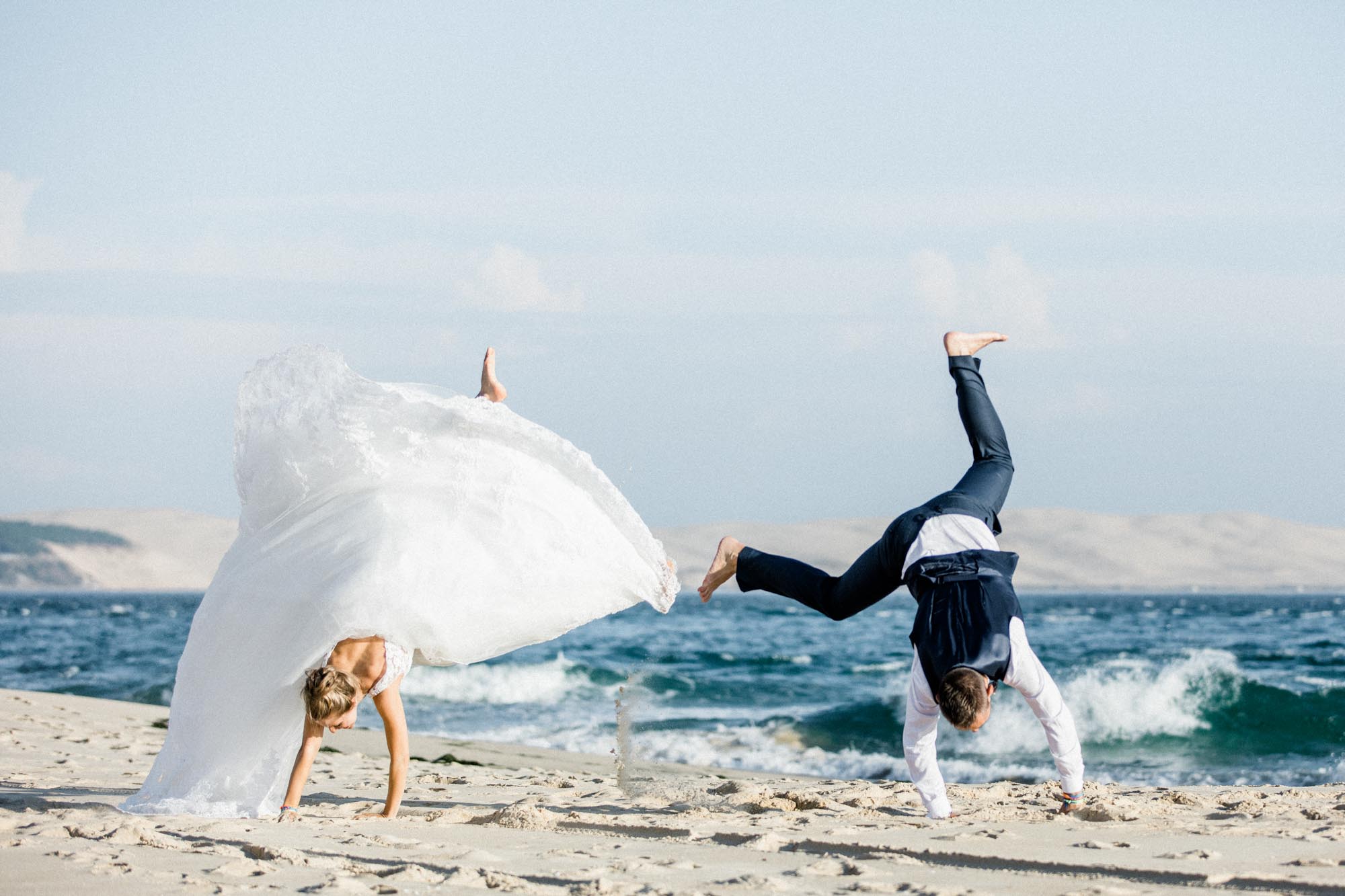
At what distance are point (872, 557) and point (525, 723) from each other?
31.9 feet

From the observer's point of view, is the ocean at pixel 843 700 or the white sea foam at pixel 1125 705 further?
the white sea foam at pixel 1125 705

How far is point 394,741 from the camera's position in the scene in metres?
5.64

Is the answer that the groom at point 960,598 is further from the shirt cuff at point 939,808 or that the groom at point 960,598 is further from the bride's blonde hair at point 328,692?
the bride's blonde hair at point 328,692

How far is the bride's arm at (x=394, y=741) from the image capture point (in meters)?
5.59

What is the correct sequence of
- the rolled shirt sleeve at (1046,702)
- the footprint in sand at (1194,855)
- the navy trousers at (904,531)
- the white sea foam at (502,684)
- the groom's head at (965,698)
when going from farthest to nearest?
1. the white sea foam at (502,684)
2. the navy trousers at (904,531)
3. the rolled shirt sleeve at (1046,702)
4. the groom's head at (965,698)
5. the footprint in sand at (1194,855)

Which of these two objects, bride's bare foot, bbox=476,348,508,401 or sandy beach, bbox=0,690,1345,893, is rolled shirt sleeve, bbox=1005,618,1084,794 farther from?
bride's bare foot, bbox=476,348,508,401

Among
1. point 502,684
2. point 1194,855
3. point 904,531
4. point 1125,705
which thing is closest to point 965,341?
point 904,531

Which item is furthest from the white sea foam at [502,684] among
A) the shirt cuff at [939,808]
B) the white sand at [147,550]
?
the white sand at [147,550]

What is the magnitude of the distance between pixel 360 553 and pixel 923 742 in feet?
8.94

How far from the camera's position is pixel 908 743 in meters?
5.43

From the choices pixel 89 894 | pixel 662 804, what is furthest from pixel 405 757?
pixel 89 894

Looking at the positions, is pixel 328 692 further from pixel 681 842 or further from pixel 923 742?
pixel 923 742

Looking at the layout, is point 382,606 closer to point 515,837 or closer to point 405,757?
point 405,757

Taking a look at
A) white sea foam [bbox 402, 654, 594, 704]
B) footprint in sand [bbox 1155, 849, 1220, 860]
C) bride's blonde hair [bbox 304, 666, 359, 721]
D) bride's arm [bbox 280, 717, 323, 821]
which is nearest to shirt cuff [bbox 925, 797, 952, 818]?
footprint in sand [bbox 1155, 849, 1220, 860]
